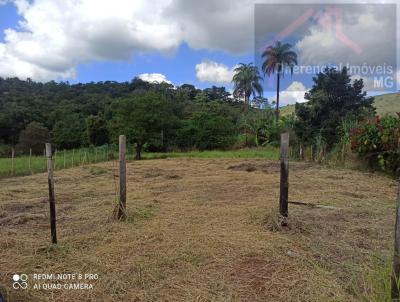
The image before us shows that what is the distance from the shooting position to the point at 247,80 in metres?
36.1

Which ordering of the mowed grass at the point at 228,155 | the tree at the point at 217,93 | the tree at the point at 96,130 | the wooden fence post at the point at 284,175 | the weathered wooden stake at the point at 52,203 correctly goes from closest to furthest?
the weathered wooden stake at the point at 52,203
the wooden fence post at the point at 284,175
the mowed grass at the point at 228,155
the tree at the point at 96,130
the tree at the point at 217,93

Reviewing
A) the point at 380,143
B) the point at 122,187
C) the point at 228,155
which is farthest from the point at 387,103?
the point at 122,187

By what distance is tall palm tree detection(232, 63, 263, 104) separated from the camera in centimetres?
3572

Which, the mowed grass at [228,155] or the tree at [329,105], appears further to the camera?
the mowed grass at [228,155]

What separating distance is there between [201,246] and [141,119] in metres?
16.2

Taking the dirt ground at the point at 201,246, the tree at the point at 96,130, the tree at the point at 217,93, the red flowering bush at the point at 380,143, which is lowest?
the dirt ground at the point at 201,246

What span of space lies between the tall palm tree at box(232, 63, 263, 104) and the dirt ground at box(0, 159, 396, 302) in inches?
1204

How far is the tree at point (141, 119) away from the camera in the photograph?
18991 millimetres

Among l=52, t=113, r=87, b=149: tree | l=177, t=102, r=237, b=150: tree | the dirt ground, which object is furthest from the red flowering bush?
l=52, t=113, r=87, b=149: tree

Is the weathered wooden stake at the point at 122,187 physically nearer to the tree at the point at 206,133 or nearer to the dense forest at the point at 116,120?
the dense forest at the point at 116,120

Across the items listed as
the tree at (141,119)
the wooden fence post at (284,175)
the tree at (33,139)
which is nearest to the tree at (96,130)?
the tree at (33,139)

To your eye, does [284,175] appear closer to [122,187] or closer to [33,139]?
[122,187]

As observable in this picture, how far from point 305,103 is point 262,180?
11312 millimetres

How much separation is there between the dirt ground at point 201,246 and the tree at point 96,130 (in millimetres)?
23340
